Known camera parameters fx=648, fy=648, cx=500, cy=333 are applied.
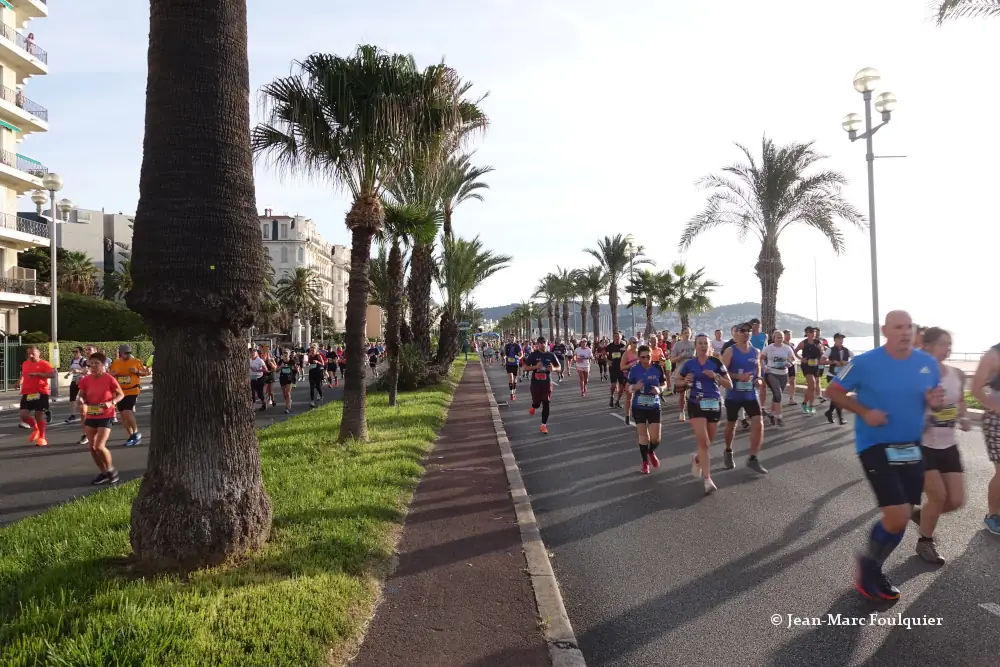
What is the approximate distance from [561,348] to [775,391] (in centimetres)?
1600

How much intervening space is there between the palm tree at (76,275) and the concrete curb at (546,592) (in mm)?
53886

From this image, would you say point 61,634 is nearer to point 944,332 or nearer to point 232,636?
point 232,636

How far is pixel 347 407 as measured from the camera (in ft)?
32.7

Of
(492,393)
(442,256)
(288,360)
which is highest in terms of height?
(442,256)

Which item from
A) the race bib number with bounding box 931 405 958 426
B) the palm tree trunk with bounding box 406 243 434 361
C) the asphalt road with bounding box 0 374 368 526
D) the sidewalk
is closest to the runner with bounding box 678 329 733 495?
the sidewalk

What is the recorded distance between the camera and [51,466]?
31.4 feet

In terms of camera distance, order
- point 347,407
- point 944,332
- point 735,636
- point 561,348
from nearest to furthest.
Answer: point 735,636 < point 944,332 < point 347,407 < point 561,348

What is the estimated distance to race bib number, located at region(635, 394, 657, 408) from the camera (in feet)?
27.1

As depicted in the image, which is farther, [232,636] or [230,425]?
[230,425]

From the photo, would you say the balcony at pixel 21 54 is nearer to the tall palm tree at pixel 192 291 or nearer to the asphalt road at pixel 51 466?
the asphalt road at pixel 51 466

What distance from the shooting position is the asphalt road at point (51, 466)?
292 inches

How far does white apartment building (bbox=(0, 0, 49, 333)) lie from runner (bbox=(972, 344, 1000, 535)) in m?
38.3

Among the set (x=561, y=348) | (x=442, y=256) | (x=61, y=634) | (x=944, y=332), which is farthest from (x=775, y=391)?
(x=442, y=256)

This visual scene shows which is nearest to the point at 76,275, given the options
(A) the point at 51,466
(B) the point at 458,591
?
(A) the point at 51,466
